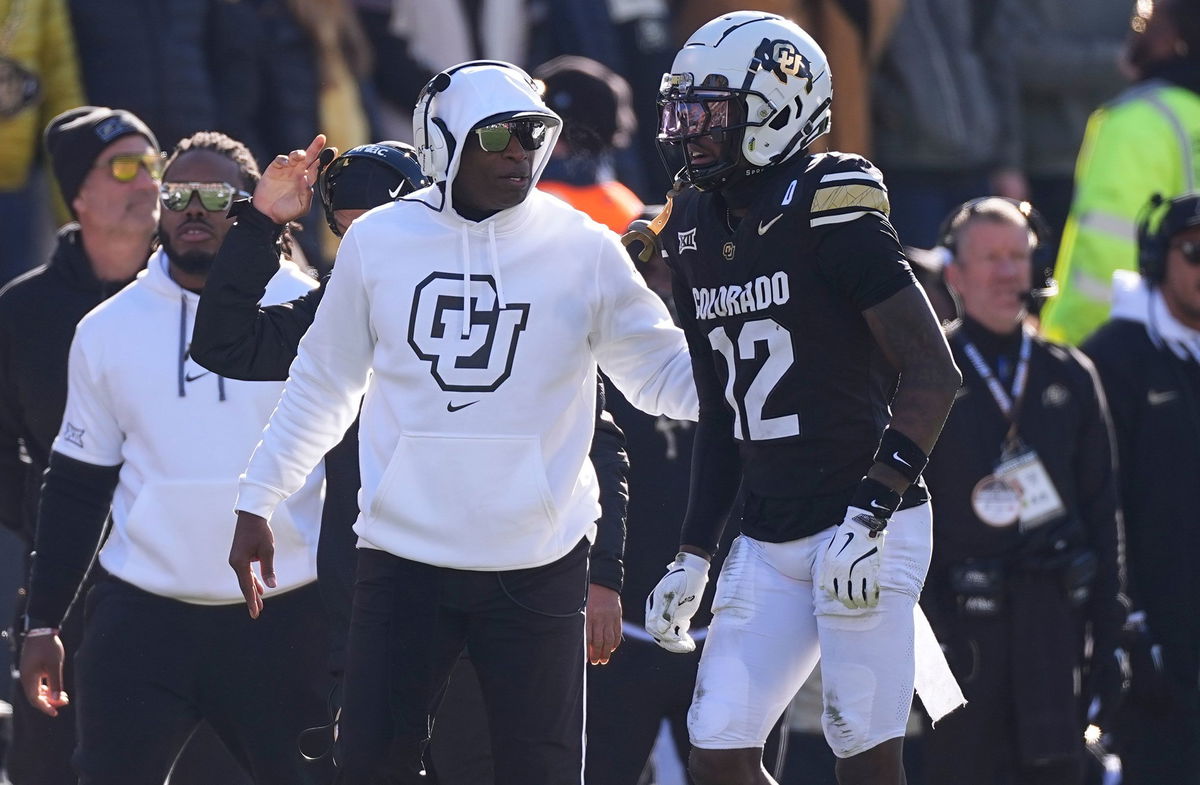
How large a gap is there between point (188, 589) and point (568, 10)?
4832 millimetres

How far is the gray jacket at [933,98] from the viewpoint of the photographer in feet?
35.8

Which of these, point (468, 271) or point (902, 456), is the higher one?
point (468, 271)

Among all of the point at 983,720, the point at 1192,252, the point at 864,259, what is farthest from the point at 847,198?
the point at 1192,252

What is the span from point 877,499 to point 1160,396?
10.3 ft

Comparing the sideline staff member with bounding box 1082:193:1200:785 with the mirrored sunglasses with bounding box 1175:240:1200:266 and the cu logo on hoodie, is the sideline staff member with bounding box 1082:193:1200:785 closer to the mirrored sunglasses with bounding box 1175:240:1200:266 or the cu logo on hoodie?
the mirrored sunglasses with bounding box 1175:240:1200:266

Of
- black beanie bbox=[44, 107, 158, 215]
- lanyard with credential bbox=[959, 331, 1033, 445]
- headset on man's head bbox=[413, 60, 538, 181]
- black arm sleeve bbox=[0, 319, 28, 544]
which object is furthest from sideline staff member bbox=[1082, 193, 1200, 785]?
black arm sleeve bbox=[0, 319, 28, 544]

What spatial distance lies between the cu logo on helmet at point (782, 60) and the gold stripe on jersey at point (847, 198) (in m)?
0.36

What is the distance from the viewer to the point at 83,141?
7055 millimetres

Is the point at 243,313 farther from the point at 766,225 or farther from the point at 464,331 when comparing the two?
the point at 766,225

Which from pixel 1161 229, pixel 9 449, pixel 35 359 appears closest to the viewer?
pixel 35 359

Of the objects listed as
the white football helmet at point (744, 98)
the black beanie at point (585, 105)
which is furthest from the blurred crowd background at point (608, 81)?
the white football helmet at point (744, 98)

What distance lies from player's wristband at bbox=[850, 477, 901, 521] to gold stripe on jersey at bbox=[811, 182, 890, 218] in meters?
0.60

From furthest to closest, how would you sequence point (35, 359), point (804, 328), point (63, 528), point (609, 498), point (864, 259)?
point (35, 359) < point (63, 528) < point (609, 498) < point (804, 328) < point (864, 259)

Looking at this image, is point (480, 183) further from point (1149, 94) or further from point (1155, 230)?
point (1149, 94)
